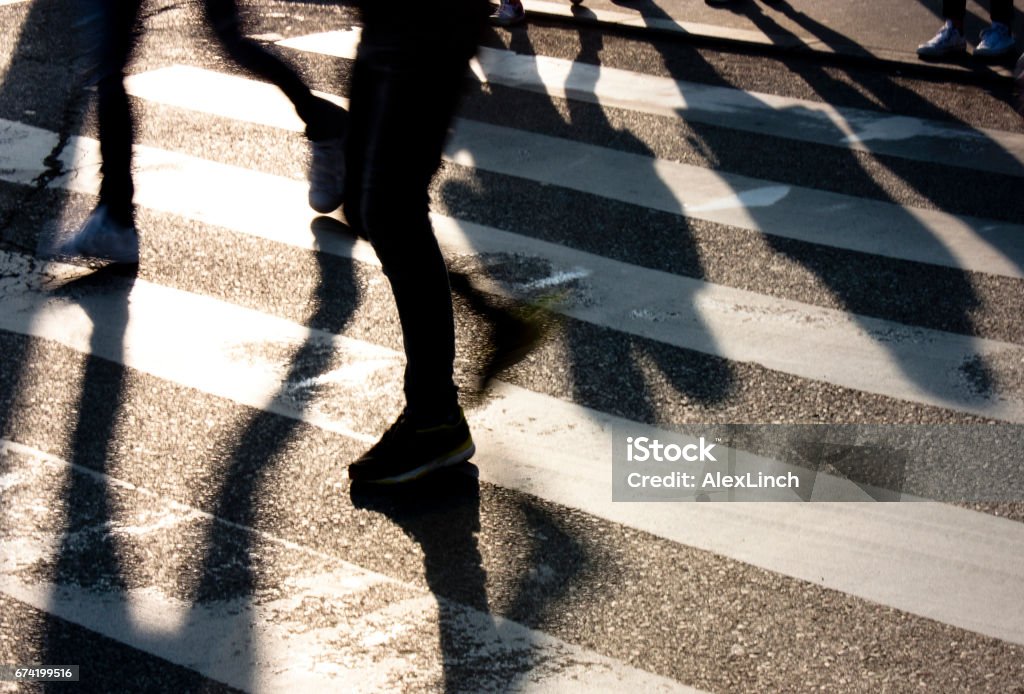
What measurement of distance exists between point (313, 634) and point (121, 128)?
2439 millimetres

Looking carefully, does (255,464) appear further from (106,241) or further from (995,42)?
(995,42)

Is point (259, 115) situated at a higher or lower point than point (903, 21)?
lower

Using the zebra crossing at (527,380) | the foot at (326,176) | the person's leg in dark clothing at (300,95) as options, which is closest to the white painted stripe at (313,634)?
the zebra crossing at (527,380)

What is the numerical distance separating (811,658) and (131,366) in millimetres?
2460

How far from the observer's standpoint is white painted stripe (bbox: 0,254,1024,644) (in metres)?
3.16

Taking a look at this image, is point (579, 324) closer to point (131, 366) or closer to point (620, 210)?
point (620, 210)

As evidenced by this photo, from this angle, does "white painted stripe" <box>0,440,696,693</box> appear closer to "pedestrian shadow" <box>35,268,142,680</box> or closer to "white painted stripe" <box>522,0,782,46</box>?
"pedestrian shadow" <box>35,268,142,680</box>

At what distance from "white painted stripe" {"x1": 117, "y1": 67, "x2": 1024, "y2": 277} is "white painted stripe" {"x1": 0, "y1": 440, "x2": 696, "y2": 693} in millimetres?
2565

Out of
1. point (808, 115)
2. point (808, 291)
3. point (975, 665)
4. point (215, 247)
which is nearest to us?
point (975, 665)

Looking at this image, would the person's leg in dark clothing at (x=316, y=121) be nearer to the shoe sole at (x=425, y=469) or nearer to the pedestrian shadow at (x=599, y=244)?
the pedestrian shadow at (x=599, y=244)

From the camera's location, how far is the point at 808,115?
6223mm

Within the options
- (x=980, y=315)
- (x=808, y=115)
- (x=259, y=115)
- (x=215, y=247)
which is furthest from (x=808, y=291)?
(x=259, y=115)

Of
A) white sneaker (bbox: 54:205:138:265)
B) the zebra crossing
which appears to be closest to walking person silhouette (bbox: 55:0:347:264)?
white sneaker (bbox: 54:205:138:265)

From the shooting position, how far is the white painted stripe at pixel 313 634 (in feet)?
9.43
